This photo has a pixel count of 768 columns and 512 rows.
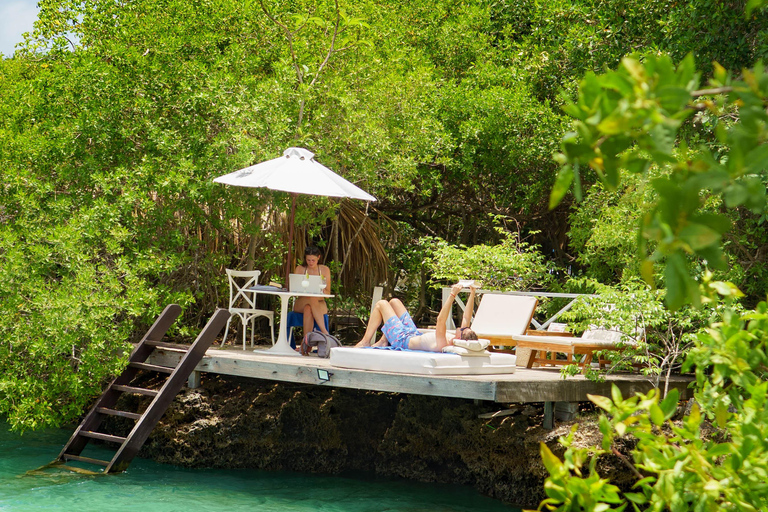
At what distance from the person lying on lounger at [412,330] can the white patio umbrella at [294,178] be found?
1.34 meters

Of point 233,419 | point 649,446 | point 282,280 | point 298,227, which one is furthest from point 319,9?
point 649,446

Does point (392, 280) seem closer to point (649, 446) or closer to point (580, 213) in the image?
point (580, 213)

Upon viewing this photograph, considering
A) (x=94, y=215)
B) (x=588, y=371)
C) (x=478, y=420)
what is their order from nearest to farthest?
(x=588, y=371), (x=478, y=420), (x=94, y=215)

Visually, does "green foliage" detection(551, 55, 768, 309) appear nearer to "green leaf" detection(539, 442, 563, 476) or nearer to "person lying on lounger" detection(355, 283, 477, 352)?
"green leaf" detection(539, 442, 563, 476)

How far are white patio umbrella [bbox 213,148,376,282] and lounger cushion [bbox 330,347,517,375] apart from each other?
172 cm

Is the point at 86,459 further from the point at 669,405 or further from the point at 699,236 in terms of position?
the point at 699,236

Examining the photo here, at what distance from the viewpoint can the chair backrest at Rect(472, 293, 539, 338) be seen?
8.55 metres

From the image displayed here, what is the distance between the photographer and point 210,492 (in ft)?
23.2

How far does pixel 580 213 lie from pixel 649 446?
8.88 meters

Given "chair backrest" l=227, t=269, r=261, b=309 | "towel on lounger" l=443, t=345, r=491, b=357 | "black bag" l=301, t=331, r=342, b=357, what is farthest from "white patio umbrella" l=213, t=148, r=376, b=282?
"towel on lounger" l=443, t=345, r=491, b=357

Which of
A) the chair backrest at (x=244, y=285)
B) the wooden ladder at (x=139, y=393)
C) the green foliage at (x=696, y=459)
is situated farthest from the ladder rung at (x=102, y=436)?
the green foliage at (x=696, y=459)

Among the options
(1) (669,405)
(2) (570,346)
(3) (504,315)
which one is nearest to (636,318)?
(2) (570,346)

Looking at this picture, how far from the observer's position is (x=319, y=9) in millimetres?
10383

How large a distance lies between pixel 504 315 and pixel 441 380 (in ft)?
8.18
